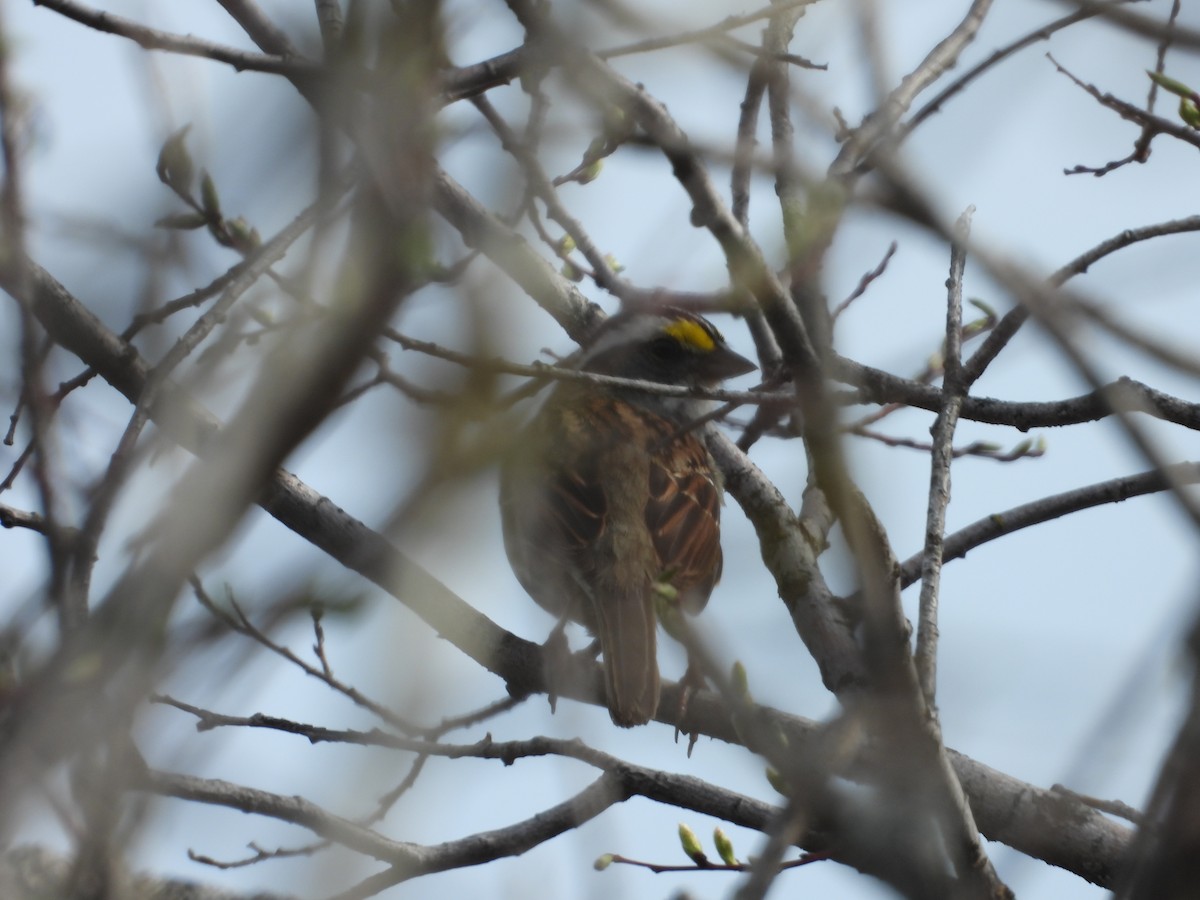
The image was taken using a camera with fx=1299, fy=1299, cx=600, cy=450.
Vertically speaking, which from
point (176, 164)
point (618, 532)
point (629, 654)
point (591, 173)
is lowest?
point (629, 654)

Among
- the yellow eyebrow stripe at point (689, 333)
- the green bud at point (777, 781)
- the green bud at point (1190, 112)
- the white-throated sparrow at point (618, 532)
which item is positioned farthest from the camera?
the yellow eyebrow stripe at point (689, 333)

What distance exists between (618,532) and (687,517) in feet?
1.49

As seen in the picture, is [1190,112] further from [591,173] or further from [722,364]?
[722,364]

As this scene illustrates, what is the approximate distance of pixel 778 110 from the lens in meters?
5.18

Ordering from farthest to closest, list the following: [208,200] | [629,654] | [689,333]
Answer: [689,333], [629,654], [208,200]

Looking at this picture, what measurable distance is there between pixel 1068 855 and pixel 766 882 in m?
3.51

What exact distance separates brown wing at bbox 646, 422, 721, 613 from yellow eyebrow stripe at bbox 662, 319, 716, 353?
47.6 inches

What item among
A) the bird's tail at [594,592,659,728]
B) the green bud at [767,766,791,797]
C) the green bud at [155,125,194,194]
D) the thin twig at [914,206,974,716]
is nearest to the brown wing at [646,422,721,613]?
the bird's tail at [594,592,659,728]

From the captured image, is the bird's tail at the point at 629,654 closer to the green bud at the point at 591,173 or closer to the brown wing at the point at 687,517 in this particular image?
the brown wing at the point at 687,517

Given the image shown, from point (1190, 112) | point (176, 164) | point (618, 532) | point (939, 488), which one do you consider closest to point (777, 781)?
point (939, 488)

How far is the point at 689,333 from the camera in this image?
8.13m

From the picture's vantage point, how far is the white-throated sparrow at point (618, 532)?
5.66m

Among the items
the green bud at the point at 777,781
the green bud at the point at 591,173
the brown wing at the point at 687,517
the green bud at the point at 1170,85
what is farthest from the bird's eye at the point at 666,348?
the green bud at the point at 777,781

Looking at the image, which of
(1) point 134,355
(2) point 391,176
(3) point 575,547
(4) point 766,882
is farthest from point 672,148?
(3) point 575,547
